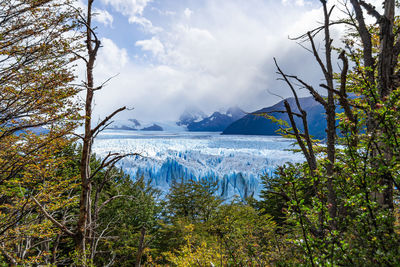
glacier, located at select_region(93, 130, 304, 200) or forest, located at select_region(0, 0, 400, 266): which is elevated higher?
forest, located at select_region(0, 0, 400, 266)

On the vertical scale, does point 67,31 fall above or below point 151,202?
above

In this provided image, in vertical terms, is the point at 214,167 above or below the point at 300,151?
below

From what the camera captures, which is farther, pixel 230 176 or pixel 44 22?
pixel 230 176

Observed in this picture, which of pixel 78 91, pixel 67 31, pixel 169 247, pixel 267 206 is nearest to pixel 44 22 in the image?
pixel 67 31

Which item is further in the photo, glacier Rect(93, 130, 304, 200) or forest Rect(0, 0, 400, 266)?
glacier Rect(93, 130, 304, 200)

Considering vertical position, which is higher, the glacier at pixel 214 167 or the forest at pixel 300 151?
the forest at pixel 300 151

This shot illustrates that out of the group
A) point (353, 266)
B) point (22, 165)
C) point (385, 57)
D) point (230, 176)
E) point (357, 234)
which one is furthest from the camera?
point (230, 176)

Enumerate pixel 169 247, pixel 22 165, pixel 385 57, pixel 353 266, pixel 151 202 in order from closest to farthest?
pixel 353 266
pixel 385 57
pixel 22 165
pixel 169 247
pixel 151 202

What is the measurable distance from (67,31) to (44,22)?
38 cm

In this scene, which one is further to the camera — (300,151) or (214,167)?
(214,167)

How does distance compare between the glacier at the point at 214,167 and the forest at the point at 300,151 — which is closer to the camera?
the forest at the point at 300,151

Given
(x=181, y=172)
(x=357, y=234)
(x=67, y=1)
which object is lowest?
(x=181, y=172)

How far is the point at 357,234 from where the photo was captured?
1530mm

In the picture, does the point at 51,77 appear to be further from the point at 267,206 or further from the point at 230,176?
the point at 230,176
